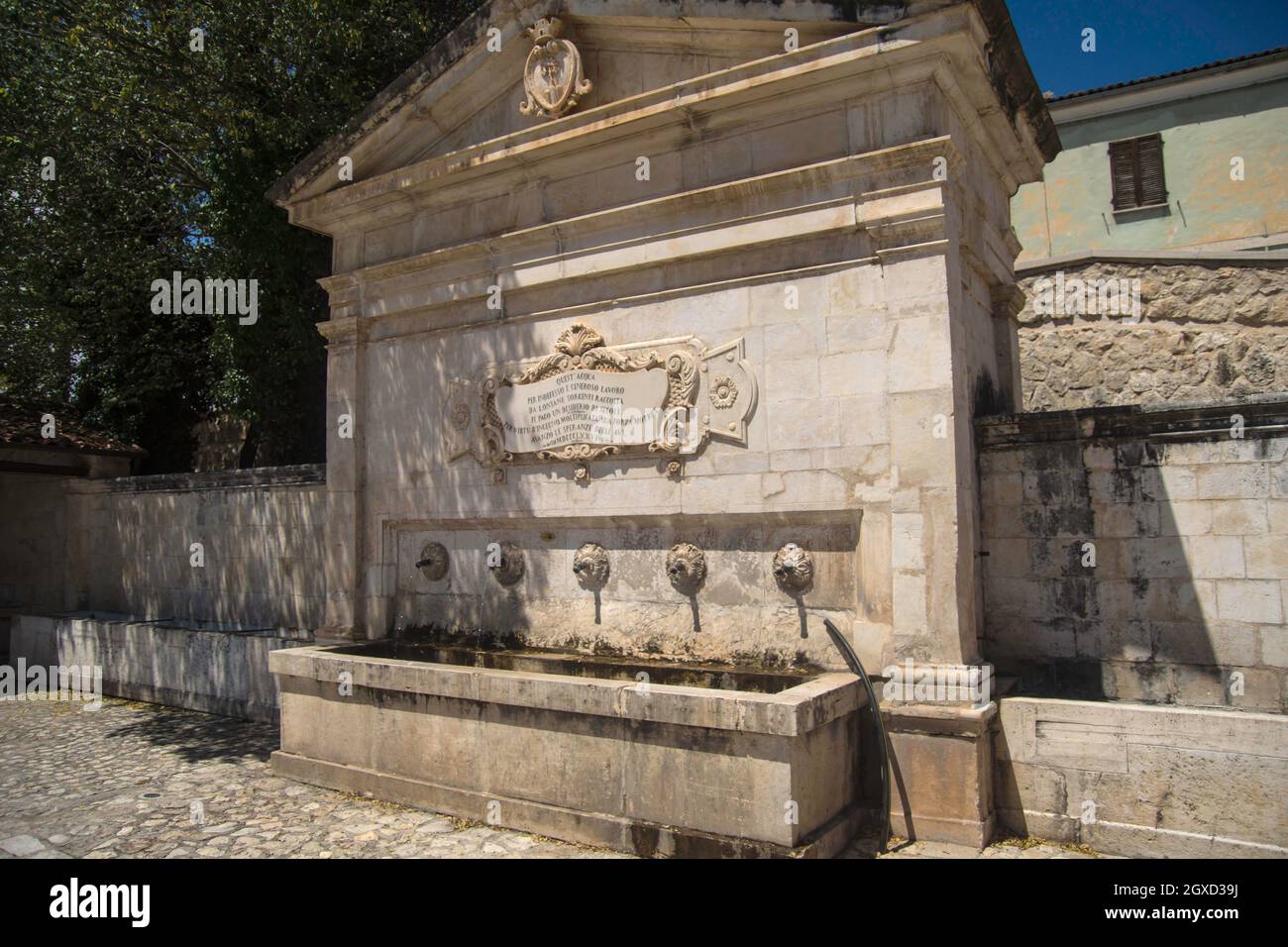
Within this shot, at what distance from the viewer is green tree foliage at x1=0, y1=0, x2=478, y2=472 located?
466 inches

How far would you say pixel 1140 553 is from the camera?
578 centimetres

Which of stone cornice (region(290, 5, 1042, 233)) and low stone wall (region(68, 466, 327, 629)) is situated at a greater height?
stone cornice (region(290, 5, 1042, 233))

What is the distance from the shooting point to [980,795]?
543cm

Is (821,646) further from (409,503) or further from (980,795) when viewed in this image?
(409,503)

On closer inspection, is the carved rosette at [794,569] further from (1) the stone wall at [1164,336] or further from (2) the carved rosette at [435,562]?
(1) the stone wall at [1164,336]

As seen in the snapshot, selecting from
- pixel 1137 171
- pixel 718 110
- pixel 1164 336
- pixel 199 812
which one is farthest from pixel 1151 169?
pixel 199 812

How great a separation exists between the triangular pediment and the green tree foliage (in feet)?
11.5

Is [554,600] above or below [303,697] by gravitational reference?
above

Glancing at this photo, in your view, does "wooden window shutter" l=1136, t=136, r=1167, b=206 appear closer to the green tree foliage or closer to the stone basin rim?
the green tree foliage

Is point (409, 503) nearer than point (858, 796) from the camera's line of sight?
No

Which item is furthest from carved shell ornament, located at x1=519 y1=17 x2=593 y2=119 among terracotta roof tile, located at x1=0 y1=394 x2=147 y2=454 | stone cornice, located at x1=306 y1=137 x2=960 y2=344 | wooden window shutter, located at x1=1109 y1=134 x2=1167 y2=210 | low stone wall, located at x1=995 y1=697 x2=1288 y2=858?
A: wooden window shutter, located at x1=1109 y1=134 x2=1167 y2=210
